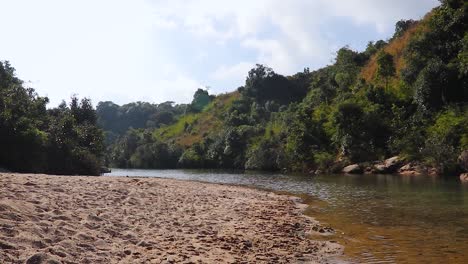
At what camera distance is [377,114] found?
54.7m

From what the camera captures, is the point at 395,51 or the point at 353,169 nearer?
the point at 353,169

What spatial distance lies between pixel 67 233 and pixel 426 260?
814 centimetres

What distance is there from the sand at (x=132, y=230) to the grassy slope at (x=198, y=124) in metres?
106

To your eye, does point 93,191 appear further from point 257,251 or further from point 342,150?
point 342,150

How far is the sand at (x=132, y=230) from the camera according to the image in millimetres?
8320

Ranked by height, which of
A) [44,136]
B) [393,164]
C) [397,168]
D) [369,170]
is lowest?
[369,170]

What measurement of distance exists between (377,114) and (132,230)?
48.9 m

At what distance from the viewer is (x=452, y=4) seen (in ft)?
165

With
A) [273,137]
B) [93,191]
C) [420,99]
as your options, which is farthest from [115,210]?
[273,137]

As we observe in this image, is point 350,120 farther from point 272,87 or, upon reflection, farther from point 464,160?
point 272,87

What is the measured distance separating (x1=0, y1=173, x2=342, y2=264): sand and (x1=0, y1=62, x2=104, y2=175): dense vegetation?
2435cm

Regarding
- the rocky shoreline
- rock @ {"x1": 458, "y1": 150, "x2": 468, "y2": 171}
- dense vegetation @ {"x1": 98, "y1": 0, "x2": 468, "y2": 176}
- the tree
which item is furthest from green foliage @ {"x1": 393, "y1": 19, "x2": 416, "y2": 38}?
rock @ {"x1": 458, "y1": 150, "x2": 468, "y2": 171}

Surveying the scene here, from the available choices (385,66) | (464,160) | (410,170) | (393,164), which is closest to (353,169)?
(393,164)

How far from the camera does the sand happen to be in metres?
8.32
